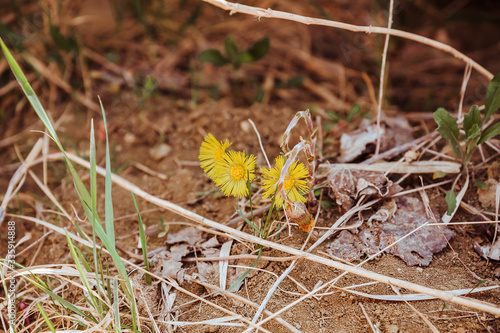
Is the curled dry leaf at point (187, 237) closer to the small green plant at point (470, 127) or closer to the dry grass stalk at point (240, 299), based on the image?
the dry grass stalk at point (240, 299)

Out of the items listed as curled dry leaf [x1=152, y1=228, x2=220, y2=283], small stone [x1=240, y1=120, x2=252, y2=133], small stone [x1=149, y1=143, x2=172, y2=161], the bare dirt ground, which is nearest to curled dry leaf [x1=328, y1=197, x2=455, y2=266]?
the bare dirt ground

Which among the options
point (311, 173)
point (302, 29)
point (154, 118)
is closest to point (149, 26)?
point (154, 118)

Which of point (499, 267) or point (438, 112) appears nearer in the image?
point (499, 267)

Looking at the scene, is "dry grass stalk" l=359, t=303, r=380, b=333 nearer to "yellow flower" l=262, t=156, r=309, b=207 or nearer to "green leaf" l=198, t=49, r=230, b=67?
"yellow flower" l=262, t=156, r=309, b=207

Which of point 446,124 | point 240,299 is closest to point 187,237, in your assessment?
point 240,299

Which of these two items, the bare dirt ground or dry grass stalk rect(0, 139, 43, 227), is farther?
dry grass stalk rect(0, 139, 43, 227)

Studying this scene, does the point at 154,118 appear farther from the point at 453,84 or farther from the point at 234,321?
the point at 453,84

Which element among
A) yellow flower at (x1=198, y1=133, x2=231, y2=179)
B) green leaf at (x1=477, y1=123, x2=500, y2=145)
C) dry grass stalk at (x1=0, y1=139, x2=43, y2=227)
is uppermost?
green leaf at (x1=477, y1=123, x2=500, y2=145)
